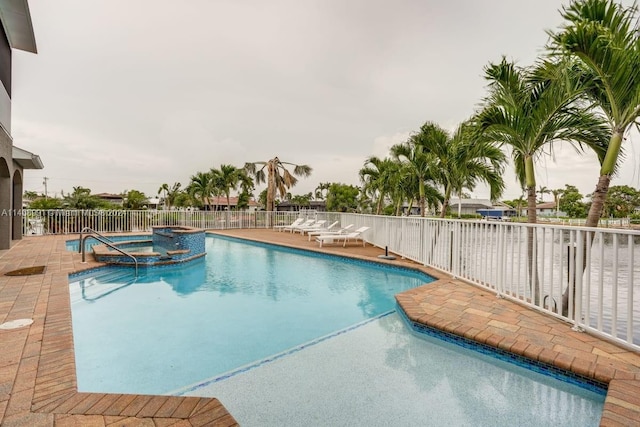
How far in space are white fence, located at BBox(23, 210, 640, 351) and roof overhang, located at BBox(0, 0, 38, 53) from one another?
287 inches

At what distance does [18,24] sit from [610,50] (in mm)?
11073

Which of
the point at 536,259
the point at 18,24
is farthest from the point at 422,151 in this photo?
the point at 18,24

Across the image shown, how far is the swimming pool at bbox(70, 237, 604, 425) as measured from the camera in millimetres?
2934

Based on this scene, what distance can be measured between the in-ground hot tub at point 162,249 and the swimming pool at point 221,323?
17.7 inches

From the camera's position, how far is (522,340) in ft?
10.1

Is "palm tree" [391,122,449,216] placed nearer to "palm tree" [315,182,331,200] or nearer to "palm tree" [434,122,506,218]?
"palm tree" [434,122,506,218]

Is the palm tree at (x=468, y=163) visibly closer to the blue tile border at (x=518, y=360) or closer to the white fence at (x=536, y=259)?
the white fence at (x=536, y=259)

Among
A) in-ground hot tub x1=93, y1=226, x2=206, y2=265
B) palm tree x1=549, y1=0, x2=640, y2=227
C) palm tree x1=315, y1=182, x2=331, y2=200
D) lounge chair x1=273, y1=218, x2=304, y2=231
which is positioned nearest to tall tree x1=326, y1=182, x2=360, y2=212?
lounge chair x1=273, y1=218, x2=304, y2=231

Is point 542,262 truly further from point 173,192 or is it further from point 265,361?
point 173,192

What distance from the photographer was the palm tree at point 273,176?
20.8 m

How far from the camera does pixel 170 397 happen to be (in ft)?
6.91

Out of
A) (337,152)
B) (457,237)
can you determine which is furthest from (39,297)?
(337,152)

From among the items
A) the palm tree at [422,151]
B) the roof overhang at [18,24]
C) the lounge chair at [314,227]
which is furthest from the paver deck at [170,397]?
the lounge chair at [314,227]

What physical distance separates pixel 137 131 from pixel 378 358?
1730cm
